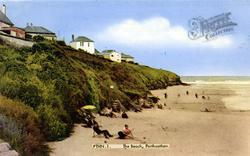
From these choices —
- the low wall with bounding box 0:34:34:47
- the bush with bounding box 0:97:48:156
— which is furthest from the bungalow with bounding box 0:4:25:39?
the bush with bounding box 0:97:48:156

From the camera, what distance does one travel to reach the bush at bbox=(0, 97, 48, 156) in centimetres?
1118

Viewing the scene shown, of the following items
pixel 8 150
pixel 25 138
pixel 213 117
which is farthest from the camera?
pixel 213 117

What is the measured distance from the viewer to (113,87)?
61.9ft

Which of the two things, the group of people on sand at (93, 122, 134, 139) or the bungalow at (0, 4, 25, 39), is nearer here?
the group of people on sand at (93, 122, 134, 139)

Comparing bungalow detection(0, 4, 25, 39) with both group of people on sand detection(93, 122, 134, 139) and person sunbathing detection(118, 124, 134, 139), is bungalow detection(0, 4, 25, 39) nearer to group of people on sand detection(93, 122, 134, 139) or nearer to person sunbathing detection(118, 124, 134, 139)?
group of people on sand detection(93, 122, 134, 139)

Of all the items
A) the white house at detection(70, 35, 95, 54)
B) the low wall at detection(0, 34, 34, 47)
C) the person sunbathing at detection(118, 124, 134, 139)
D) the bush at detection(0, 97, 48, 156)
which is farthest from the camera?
the low wall at detection(0, 34, 34, 47)

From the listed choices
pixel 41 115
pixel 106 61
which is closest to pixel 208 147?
pixel 41 115

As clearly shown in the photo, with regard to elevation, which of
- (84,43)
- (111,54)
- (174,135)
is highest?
(84,43)

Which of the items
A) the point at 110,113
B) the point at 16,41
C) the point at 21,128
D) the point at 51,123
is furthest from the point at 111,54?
the point at 21,128

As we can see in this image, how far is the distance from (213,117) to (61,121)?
5365mm

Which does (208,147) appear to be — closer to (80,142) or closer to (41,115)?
(80,142)

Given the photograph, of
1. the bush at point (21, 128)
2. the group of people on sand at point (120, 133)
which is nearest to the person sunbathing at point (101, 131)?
the group of people on sand at point (120, 133)

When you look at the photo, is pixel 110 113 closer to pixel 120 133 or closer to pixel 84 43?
pixel 120 133

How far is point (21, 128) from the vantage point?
11.9 m
